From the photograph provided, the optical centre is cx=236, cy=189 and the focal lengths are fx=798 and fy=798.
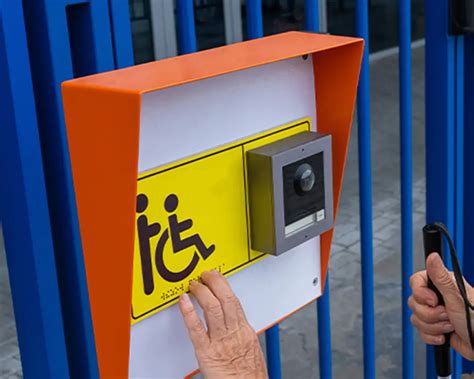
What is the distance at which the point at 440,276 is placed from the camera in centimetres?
150

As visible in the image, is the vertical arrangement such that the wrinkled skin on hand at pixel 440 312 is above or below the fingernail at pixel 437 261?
below

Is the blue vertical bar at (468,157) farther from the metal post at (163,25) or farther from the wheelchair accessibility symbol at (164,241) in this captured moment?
the wheelchair accessibility symbol at (164,241)

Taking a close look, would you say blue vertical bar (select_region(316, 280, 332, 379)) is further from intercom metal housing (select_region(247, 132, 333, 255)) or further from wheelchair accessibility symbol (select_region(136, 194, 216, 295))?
wheelchair accessibility symbol (select_region(136, 194, 216, 295))

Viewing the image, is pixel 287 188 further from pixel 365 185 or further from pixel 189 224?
pixel 365 185

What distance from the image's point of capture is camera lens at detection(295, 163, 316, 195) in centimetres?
130

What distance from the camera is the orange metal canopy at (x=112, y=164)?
99 centimetres

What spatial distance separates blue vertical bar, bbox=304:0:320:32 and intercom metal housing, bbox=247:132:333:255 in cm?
33

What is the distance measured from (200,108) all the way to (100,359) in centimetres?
39

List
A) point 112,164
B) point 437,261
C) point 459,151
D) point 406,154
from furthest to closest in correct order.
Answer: point 459,151 < point 406,154 < point 437,261 < point 112,164

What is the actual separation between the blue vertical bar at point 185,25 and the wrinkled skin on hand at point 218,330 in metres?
0.42

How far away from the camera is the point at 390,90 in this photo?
9.81 metres

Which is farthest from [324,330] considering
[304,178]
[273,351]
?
[304,178]

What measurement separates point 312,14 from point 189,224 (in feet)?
2.01

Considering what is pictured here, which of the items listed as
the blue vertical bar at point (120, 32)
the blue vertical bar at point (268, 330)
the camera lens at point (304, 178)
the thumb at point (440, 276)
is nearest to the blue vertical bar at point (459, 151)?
the thumb at point (440, 276)
